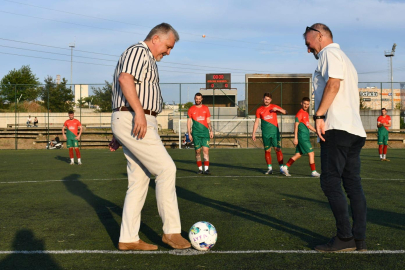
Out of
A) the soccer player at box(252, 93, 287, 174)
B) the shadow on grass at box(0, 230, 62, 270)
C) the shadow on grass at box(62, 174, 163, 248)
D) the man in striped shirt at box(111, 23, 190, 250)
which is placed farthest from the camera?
the soccer player at box(252, 93, 287, 174)

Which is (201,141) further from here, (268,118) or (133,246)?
(133,246)

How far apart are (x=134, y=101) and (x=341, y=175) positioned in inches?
75.2

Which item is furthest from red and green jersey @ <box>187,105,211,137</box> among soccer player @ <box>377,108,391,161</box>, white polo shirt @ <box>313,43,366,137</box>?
soccer player @ <box>377,108,391,161</box>

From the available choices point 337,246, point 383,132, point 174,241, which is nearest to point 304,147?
point 383,132

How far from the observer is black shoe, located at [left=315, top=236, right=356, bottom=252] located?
152 inches

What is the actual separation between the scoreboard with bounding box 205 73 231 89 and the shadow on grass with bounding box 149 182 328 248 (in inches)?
882

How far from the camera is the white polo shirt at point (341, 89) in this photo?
12.6ft

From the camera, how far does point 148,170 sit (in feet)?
13.1

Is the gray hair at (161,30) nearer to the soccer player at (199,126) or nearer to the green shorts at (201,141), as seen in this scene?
the soccer player at (199,126)

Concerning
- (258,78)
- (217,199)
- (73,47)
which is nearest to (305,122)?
(217,199)

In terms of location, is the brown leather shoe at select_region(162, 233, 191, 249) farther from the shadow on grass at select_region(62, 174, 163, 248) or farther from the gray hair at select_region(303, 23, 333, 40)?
the gray hair at select_region(303, 23, 333, 40)

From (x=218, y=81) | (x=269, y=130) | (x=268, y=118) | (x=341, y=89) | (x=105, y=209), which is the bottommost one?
(x=105, y=209)

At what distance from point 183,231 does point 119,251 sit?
930mm

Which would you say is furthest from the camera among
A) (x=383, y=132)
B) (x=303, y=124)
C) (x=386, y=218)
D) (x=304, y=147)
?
(x=383, y=132)
